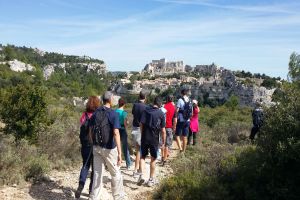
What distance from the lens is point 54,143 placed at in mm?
8406

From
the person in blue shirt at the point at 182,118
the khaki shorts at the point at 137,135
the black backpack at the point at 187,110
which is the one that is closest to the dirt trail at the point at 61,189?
the khaki shorts at the point at 137,135

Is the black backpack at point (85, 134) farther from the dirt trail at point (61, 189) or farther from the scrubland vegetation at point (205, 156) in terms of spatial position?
the scrubland vegetation at point (205, 156)

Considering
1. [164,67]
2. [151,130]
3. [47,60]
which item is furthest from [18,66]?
[164,67]

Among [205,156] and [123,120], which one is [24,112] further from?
[205,156]

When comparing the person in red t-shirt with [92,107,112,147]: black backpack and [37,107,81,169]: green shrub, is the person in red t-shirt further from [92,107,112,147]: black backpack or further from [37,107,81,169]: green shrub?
[92,107,112,147]: black backpack

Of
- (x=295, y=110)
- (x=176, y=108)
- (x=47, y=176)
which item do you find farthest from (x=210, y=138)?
(x=295, y=110)

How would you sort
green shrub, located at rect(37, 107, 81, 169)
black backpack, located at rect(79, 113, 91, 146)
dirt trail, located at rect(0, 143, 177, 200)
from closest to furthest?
black backpack, located at rect(79, 113, 91, 146) → dirt trail, located at rect(0, 143, 177, 200) → green shrub, located at rect(37, 107, 81, 169)

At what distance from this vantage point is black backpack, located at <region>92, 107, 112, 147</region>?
5637mm

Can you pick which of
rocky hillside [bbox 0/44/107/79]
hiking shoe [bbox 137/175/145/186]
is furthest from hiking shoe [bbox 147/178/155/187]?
rocky hillside [bbox 0/44/107/79]

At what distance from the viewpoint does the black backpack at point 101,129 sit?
5637mm

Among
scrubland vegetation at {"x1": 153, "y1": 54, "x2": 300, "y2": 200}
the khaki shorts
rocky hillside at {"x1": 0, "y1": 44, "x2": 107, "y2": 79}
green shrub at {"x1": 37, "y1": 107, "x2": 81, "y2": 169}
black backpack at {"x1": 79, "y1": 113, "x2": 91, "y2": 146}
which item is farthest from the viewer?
rocky hillside at {"x1": 0, "y1": 44, "x2": 107, "y2": 79}

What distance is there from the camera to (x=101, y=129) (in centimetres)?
564

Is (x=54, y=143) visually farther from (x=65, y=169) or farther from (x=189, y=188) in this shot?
(x=189, y=188)

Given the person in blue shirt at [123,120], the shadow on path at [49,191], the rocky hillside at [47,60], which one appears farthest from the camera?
the rocky hillside at [47,60]
